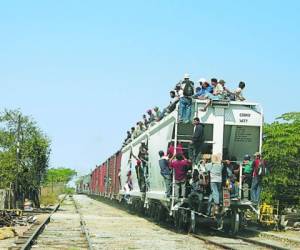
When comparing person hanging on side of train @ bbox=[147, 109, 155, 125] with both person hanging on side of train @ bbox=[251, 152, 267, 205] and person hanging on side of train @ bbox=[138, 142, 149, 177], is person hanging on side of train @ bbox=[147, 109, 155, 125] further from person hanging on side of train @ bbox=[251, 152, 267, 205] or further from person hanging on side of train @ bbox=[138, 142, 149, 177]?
person hanging on side of train @ bbox=[251, 152, 267, 205]

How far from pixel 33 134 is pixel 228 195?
2248cm

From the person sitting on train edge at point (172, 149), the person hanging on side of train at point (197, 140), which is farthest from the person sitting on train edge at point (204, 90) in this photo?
the person sitting on train edge at point (172, 149)

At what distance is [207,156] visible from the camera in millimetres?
16469

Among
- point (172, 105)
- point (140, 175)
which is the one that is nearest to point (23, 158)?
point (140, 175)

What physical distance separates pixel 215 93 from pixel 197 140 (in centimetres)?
173

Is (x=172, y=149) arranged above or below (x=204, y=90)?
below

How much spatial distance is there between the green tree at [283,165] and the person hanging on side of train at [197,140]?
6.00 meters

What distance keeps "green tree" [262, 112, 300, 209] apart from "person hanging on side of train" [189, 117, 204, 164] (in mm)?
5997

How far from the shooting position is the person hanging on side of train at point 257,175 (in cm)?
1656

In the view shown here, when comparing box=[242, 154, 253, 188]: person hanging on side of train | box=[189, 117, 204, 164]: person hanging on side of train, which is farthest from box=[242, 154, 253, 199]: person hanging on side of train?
box=[189, 117, 204, 164]: person hanging on side of train

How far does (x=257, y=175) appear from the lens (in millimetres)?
16609

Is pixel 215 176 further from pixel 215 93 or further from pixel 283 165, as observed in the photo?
pixel 283 165

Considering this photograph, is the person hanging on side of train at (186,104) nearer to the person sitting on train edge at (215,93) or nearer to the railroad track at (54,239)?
the person sitting on train edge at (215,93)

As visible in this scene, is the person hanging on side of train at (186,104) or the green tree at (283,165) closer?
the person hanging on side of train at (186,104)
